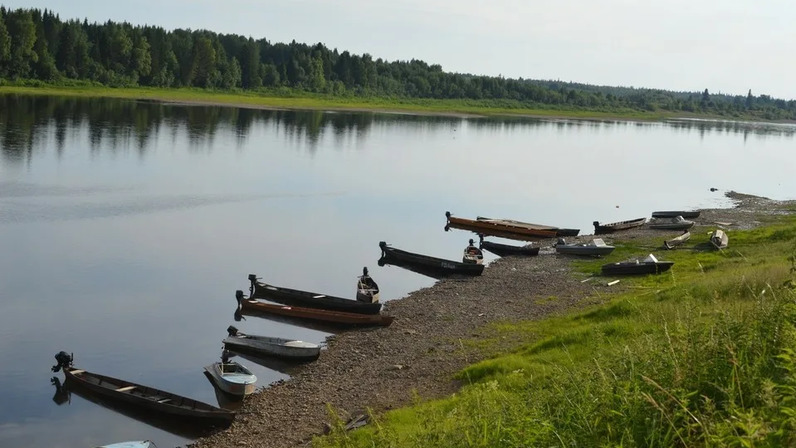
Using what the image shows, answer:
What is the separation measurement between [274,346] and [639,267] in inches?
740

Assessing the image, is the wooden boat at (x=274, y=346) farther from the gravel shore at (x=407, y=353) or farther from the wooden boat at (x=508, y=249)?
the wooden boat at (x=508, y=249)

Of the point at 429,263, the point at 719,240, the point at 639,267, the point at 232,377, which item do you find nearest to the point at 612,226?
the point at 719,240

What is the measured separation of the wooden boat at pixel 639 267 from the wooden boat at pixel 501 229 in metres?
17.2

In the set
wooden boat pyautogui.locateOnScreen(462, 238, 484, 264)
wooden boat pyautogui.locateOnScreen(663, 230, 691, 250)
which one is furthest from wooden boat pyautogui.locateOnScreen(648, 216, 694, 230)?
wooden boat pyautogui.locateOnScreen(462, 238, 484, 264)

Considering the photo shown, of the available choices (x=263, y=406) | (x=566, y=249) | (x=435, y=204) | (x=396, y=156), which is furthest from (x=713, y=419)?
(x=396, y=156)

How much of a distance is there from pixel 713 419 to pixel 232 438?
16.2m

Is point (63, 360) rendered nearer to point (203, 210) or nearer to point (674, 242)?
point (203, 210)

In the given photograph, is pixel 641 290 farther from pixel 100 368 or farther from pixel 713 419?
pixel 713 419

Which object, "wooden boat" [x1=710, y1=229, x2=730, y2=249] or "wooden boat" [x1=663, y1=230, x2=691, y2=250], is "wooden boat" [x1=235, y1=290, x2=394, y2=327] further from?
"wooden boat" [x1=663, y1=230, x2=691, y2=250]

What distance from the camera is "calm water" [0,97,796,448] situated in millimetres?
28859

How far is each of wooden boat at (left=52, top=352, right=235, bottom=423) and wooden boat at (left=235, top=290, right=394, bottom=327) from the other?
984cm

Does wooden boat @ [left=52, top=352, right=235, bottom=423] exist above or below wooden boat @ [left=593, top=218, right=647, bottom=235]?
below

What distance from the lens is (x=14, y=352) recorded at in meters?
28.3

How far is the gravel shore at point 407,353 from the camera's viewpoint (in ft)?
75.6
